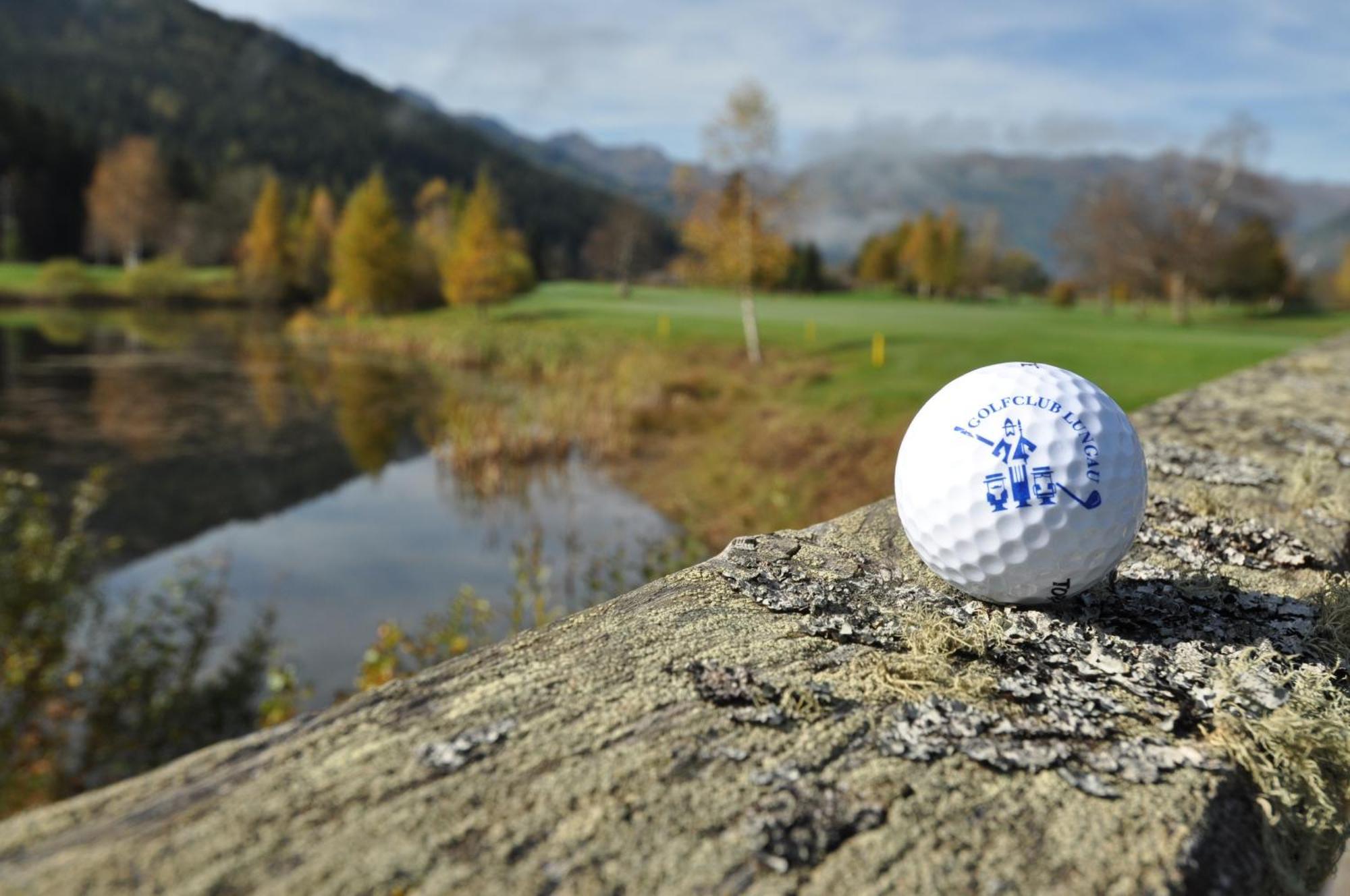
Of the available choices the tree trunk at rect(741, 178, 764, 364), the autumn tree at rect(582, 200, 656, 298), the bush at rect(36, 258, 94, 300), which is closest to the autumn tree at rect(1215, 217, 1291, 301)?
A: the tree trunk at rect(741, 178, 764, 364)

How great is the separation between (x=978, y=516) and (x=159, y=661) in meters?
7.06

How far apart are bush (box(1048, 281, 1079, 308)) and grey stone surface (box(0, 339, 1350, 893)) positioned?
62.2 m

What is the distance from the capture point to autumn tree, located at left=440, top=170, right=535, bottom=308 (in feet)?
135

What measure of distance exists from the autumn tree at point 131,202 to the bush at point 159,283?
1780 cm

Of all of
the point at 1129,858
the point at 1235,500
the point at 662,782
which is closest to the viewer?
the point at 1129,858

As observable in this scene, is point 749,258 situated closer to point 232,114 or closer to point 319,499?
point 319,499

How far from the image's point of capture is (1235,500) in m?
3.31

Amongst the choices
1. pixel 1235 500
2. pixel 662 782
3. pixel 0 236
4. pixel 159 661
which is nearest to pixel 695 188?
pixel 159 661

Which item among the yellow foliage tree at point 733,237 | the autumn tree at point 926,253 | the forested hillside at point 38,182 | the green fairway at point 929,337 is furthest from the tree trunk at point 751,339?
the forested hillside at point 38,182

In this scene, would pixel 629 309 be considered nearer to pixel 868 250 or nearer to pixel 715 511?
pixel 715 511

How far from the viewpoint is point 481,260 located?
4125 centimetres

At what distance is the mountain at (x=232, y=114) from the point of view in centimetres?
11331

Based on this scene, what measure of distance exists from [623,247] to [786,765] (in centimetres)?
6570

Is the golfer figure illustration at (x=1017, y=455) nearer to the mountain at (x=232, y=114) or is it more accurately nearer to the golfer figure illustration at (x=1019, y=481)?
the golfer figure illustration at (x=1019, y=481)
